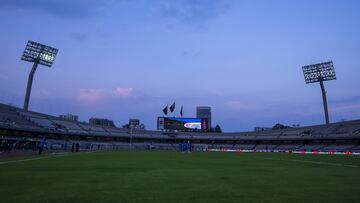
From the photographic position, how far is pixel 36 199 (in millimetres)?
6305

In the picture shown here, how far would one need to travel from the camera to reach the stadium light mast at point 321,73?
236 feet

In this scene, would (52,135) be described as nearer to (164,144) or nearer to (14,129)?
(14,129)

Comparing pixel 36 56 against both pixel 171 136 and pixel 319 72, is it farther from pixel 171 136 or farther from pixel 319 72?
pixel 319 72

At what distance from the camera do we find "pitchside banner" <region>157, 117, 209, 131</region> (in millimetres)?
84062

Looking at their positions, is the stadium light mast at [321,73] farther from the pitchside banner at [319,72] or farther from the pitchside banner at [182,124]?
the pitchside banner at [182,124]

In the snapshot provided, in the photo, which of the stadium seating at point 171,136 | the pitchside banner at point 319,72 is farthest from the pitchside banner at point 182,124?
the pitchside banner at point 319,72

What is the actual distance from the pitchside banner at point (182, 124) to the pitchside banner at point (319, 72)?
2957 cm

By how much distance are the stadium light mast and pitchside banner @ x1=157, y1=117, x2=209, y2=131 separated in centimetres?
2965

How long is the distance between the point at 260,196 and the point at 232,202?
109 cm

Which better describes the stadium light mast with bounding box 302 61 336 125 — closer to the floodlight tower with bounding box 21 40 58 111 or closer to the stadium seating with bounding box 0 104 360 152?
the stadium seating with bounding box 0 104 360 152

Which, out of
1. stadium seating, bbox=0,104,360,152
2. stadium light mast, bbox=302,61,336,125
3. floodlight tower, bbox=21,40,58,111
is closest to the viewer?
floodlight tower, bbox=21,40,58,111

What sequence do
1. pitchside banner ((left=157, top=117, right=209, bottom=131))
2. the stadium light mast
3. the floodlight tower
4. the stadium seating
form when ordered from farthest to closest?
pitchside banner ((left=157, top=117, right=209, bottom=131)) → the stadium light mast → the stadium seating → the floodlight tower

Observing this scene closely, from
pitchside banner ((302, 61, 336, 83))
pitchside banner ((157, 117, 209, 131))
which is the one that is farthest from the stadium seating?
pitchside banner ((302, 61, 336, 83))

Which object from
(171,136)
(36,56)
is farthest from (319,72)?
(36,56)
